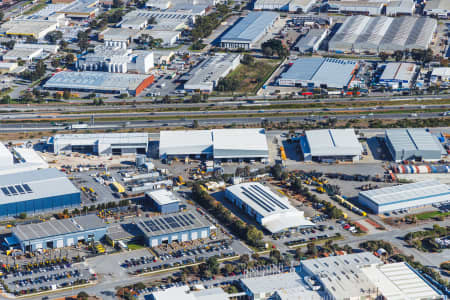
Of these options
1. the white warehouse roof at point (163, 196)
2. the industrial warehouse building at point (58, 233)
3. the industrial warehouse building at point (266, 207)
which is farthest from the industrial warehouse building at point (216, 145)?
the industrial warehouse building at point (58, 233)

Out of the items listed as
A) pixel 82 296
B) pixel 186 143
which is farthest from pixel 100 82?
pixel 82 296

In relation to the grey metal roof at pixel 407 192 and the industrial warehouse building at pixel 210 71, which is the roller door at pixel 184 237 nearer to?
the grey metal roof at pixel 407 192

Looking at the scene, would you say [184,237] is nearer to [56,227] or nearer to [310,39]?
[56,227]

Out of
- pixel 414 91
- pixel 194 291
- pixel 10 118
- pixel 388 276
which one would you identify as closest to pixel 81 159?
pixel 10 118

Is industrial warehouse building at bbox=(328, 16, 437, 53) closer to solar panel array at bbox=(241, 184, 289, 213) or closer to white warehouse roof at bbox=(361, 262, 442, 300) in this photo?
solar panel array at bbox=(241, 184, 289, 213)

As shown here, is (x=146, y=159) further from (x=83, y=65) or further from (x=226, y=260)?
(x=83, y=65)
